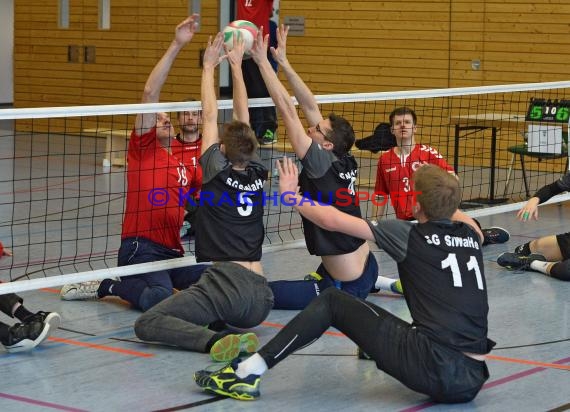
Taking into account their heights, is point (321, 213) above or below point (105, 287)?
above

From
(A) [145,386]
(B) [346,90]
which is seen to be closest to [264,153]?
(B) [346,90]

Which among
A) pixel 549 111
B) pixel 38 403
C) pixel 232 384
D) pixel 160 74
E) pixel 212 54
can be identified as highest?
pixel 212 54

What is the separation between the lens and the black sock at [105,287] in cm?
688

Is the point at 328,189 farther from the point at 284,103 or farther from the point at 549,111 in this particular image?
the point at 549,111

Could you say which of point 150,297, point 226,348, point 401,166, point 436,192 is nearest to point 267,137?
point 401,166

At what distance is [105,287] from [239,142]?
5.19ft

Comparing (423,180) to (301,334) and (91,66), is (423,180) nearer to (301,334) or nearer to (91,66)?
(301,334)

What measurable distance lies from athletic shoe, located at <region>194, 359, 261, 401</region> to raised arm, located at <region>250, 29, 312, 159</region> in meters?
1.64

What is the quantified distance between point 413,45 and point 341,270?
963 cm

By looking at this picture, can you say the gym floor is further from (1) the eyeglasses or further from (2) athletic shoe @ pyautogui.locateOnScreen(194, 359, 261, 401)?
(1) the eyeglasses

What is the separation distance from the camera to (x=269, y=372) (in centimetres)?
541

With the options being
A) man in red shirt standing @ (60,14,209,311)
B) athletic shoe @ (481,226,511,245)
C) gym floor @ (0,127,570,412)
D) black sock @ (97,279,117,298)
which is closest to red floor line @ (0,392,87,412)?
gym floor @ (0,127,570,412)

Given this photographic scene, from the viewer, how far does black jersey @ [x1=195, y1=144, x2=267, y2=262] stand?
19.5 feet

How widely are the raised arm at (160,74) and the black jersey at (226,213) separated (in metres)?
0.83
